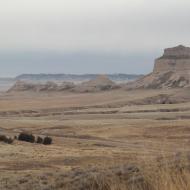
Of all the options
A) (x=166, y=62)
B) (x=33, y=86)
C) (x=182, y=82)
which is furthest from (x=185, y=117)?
(x=33, y=86)

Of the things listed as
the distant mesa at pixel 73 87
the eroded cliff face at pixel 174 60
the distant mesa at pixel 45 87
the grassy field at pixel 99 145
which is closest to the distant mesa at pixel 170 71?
the eroded cliff face at pixel 174 60

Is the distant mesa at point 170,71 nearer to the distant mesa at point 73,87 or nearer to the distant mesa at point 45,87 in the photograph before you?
the distant mesa at point 73,87

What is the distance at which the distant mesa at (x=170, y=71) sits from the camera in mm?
140000

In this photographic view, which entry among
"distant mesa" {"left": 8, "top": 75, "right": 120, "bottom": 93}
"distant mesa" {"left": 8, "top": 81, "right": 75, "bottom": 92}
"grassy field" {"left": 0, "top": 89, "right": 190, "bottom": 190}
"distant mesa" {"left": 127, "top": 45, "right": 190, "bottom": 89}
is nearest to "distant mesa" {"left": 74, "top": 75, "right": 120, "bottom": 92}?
"distant mesa" {"left": 8, "top": 75, "right": 120, "bottom": 93}

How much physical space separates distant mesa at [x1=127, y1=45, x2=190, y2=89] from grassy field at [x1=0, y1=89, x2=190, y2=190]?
34.8ft

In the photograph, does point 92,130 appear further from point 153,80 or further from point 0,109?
point 153,80

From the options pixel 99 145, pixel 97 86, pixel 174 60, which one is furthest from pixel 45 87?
pixel 99 145

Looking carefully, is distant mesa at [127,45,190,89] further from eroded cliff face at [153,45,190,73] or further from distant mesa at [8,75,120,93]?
distant mesa at [8,75,120,93]

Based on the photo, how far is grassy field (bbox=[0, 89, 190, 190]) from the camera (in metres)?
8.45

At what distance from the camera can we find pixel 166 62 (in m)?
161

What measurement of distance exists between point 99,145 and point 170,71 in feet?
353

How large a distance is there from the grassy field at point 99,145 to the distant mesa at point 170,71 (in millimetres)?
10616

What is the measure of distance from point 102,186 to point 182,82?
→ 13068cm

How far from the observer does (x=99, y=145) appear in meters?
46.7
